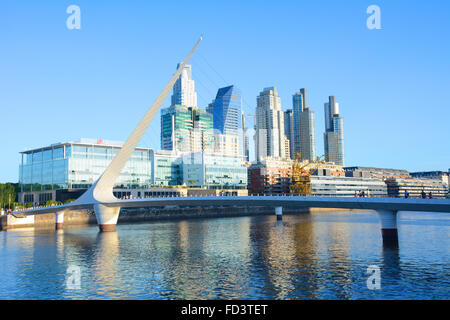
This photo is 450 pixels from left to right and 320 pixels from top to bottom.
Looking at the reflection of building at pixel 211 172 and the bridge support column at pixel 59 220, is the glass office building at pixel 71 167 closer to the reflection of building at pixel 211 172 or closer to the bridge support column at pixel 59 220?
the reflection of building at pixel 211 172

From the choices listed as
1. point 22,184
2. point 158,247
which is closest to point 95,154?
point 22,184

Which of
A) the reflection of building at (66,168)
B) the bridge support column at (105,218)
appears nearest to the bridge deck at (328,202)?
the bridge support column at (105,218)

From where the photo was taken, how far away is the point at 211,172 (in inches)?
5123

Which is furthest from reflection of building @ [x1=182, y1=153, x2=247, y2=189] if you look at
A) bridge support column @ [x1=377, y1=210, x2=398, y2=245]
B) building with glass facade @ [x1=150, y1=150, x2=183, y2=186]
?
bridge support column @ [x1=377, y1=210, x2=398, y2=245]

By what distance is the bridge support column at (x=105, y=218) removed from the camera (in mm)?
58659

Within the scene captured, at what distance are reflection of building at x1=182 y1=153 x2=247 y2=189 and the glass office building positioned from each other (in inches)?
920

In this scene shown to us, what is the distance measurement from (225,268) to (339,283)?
8.13m

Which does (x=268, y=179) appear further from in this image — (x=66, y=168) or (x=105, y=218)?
(x=105, y=218)

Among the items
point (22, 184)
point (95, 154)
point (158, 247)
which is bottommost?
point (158, 247)

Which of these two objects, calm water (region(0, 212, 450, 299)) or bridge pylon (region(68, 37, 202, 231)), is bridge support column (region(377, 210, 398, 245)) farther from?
bridge pylon (region(68, 37, 202, 231))

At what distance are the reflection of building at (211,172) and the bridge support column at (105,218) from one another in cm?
6718

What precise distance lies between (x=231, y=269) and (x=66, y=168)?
7747 centimetres

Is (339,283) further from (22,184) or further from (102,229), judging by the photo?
(22,184)
